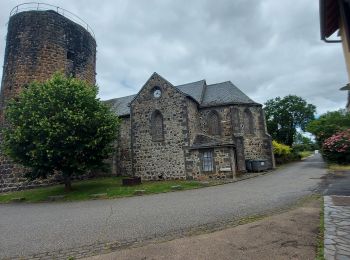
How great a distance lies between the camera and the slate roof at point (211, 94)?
24.6 m

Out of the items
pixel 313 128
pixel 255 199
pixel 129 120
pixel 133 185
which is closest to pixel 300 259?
pixel 255 199

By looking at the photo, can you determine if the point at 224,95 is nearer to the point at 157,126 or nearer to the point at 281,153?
the point at 157,126

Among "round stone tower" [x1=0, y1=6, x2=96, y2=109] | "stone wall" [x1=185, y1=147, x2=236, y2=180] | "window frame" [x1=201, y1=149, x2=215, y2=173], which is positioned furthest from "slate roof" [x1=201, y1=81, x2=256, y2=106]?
"round stone tower" [x1=0, y1=6, x2=96, y2=109]

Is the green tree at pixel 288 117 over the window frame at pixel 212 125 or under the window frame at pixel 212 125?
over

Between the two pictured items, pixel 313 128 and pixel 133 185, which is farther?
pixel 313 128

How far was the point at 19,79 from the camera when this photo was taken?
859 inches

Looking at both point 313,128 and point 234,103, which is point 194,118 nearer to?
point 234,103

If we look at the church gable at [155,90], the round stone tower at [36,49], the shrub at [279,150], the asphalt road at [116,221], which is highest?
the round stone tower at [36,49]

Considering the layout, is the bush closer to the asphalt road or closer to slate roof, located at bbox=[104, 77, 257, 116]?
slate roof, located at bbox=[104, 77, 257, 116]

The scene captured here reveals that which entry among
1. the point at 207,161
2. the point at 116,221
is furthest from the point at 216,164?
the point at 116,221

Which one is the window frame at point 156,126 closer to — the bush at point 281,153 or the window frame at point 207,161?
the window frame at point 207,161

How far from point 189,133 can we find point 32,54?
15.3m

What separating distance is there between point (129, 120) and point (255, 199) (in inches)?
671

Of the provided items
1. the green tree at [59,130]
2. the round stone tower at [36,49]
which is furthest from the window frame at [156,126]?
the round stone tower at [36,49]
